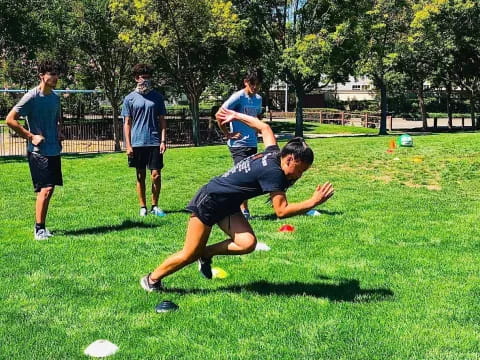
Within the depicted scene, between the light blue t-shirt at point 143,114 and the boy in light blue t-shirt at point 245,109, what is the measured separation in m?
1.01

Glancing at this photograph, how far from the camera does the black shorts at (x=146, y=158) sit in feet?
23.7

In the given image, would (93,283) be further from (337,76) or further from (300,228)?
(337,76)

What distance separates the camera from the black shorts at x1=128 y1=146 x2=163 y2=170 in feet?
23.7

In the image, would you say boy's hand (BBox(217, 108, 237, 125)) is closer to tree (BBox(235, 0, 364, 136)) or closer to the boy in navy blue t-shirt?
the boy in navy blue t-shirt

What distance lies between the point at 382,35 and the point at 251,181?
26.0m

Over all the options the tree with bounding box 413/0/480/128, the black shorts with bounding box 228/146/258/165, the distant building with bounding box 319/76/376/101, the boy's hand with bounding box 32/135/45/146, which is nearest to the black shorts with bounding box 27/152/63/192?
the boy's hand with bounding box 32/135/45/146

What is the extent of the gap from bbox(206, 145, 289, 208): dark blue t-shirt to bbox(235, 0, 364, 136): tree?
2110 cm

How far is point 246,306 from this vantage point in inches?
164

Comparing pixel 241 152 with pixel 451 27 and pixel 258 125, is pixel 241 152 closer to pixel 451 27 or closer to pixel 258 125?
pixel 258 125

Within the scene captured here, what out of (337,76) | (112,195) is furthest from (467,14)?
(112,195)

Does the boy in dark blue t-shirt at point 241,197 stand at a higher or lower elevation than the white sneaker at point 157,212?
higher

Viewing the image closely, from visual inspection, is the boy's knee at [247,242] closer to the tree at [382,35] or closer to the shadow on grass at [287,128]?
the tree at [382,35]

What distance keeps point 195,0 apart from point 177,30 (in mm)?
1471

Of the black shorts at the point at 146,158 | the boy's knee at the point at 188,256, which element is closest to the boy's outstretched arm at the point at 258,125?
the boy's knee at the point at 188,256
